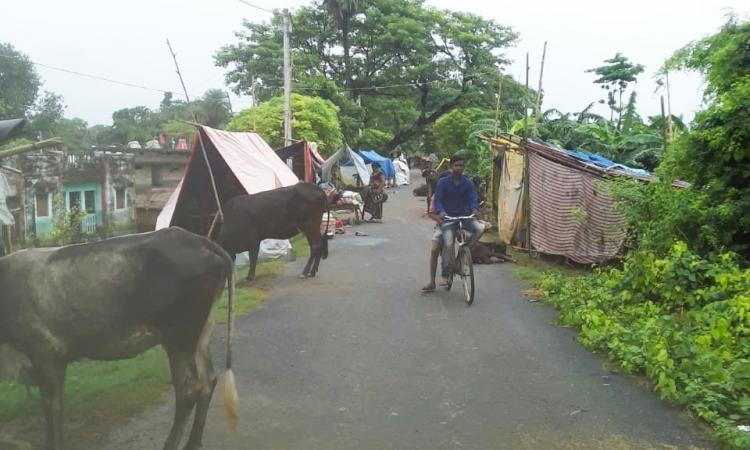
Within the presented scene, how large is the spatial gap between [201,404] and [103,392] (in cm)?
143

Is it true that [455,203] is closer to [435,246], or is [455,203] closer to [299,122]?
[435,246]

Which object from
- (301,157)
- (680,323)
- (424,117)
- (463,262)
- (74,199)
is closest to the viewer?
(680,323)

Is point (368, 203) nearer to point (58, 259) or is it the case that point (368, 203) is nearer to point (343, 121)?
point (343, 121)

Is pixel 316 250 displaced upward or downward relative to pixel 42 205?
downward

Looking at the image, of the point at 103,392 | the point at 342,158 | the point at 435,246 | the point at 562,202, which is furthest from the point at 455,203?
the point at 342,158

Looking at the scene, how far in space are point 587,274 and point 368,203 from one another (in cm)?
1175

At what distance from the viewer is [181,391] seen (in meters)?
4.49

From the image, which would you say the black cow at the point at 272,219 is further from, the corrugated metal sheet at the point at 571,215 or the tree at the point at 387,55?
the tree at the point at 387,55

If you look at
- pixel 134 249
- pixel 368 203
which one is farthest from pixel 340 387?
pixel 368 203

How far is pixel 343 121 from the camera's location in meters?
34.8

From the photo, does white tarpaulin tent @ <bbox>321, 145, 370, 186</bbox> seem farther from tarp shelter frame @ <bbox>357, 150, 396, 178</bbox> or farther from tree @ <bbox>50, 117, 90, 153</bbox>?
tree @ <bbox>50, 117, 90, 153</bbox>

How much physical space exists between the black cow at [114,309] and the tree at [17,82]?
2866 centimetres

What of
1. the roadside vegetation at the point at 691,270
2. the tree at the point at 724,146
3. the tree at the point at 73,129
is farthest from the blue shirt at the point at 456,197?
the tree at the point at 73,129

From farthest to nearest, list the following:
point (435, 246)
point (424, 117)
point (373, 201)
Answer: point (424, 117)
point (373, 201)
point (435, 246)
